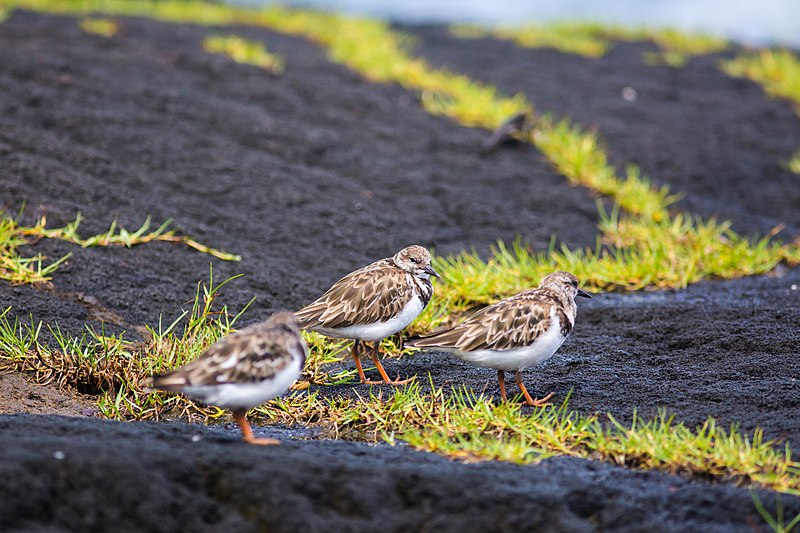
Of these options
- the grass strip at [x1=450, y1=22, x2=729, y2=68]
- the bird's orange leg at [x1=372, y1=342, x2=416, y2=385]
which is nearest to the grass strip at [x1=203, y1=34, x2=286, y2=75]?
the grass strip at [x1=450, y1=22, x2=729, y2=68]

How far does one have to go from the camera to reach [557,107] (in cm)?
1448

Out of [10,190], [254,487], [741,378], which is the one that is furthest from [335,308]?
[10,190]

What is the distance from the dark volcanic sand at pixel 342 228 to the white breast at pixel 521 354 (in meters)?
0.43

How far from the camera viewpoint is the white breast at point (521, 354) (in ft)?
20.2

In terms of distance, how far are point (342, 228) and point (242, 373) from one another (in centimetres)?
481

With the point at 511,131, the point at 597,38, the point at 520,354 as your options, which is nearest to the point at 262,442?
the point at 520,354

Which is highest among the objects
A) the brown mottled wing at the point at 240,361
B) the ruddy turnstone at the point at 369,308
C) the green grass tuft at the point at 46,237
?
the brown mottled wing at the point at 240,361

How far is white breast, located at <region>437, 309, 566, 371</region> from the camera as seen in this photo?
6.16 m

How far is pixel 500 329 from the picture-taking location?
20.4 feet

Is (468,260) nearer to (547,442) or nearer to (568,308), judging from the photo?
(568,308)

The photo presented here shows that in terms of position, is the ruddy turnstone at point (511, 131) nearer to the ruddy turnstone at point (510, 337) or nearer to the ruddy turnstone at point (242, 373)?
the ruddy turnstone at point (510, 337)

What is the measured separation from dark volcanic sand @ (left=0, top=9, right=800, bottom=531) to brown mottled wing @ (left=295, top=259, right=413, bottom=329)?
26.9 inches

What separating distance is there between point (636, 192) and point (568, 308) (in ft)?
16.2

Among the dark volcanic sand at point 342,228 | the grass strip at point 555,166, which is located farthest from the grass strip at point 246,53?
the grass strip at point 555,166
